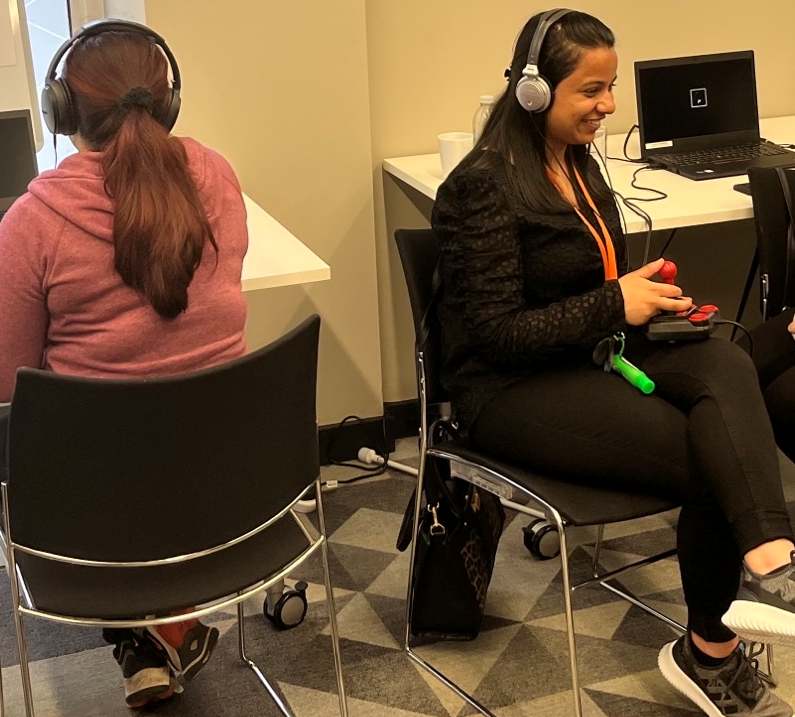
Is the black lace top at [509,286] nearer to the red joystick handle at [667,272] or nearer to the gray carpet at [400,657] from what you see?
the red joystick handle at [667,272]

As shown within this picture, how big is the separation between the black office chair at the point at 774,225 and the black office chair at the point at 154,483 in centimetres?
107

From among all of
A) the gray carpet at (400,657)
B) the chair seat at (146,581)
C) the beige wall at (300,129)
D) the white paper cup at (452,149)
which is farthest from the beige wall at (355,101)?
the chair seat at (146,581)

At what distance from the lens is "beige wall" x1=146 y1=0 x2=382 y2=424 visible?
2.48m

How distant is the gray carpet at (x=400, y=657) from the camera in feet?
6.30

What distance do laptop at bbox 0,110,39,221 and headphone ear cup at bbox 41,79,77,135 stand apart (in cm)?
57

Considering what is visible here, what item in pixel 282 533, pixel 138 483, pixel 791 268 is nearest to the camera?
pixel 138 483

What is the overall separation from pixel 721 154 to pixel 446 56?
719mm

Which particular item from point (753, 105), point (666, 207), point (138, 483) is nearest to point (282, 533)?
point (138, 483)

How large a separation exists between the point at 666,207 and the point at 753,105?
2.08 feet

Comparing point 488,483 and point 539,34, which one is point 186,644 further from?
point 539,34

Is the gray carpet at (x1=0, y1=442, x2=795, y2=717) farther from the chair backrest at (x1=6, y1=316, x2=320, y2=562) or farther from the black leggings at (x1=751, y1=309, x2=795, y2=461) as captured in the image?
the chair backrest at (x1=6, y1=316, x2=320, y2=562)

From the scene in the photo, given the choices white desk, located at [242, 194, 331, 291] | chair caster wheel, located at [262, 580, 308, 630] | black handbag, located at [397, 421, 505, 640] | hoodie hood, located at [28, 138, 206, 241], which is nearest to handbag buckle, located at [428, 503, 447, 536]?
black handbag, located at [397, 421, 505, 640]

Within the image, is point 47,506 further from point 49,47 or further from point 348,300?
point 49,47

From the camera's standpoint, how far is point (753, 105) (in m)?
2.73
